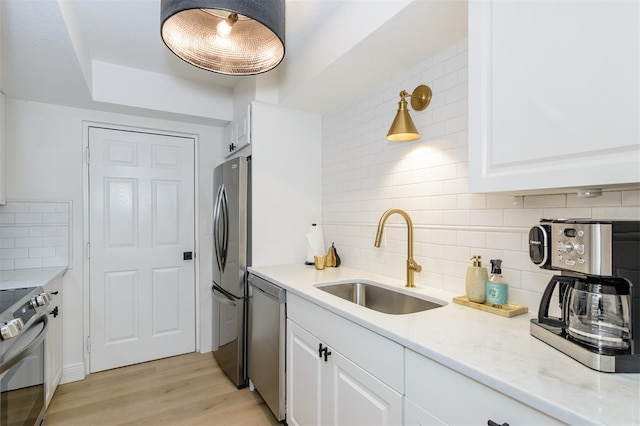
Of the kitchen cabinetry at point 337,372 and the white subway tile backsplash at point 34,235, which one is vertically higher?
the white subway tile backsplash at point 34,235

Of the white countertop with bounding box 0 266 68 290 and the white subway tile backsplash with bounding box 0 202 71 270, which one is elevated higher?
the white subway tile backsplash with bounding box 0 202 71 270

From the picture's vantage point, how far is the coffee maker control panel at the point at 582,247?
2.67 ft

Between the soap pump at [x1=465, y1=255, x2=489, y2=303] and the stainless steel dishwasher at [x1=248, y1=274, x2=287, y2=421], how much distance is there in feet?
3.16

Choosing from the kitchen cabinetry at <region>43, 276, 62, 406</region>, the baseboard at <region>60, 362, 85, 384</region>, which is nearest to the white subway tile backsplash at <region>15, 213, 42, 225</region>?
the kitchen cabinetry at <region>43, 276, 62, 406</region>

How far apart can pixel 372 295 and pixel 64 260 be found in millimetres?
2349

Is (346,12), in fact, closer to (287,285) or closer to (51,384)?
(287,285)

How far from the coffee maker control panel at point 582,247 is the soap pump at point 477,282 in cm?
39

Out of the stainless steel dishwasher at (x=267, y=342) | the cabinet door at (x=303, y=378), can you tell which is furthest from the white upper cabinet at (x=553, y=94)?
the stainless steel dishwasher at (x=267, y=342)

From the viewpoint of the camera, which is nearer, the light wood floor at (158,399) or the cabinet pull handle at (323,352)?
the cabinet pull handle at (323,352)

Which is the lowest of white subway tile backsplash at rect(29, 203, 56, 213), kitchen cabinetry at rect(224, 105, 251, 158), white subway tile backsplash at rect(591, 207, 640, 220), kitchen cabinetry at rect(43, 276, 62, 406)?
kitchen cabinetry at rect(43, 276, 62, 406)

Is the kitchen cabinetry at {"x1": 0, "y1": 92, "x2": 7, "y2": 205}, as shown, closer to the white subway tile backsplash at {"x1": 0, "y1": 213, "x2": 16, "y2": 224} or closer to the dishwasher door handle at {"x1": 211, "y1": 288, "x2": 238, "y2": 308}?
the white subway tile backsplash at {"x1": 0, "y1": 213, "x2": 16, "y2": 224}

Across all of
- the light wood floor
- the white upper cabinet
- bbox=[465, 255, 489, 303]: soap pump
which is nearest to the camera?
the white upper cabinet

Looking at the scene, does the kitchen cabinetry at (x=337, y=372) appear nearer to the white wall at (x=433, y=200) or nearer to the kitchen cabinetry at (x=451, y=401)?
the kitchen cabinetry at (x=451, y=401)

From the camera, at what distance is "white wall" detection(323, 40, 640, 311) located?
50.3 inches
